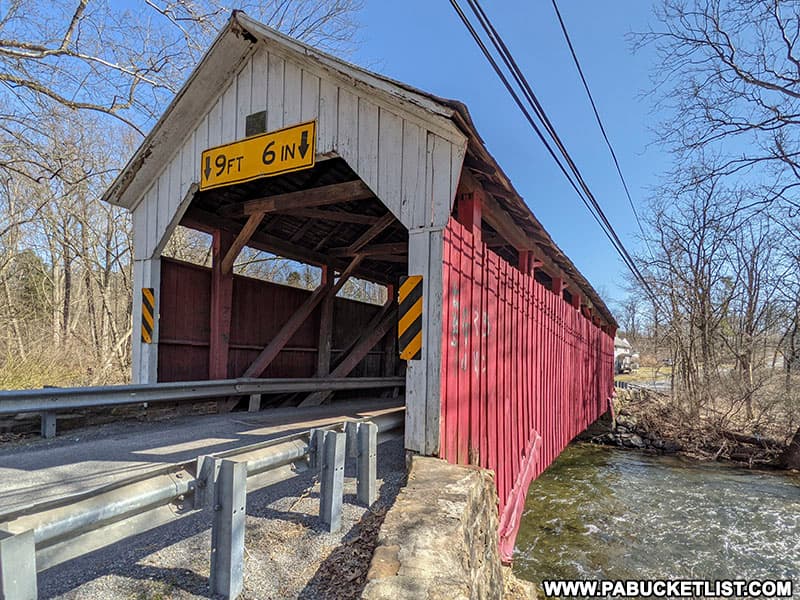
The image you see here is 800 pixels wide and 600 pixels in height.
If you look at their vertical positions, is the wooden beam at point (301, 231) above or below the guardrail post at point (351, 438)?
above

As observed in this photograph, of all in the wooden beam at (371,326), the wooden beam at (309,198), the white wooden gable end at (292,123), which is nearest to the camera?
the white wooden gable end at (292,123)

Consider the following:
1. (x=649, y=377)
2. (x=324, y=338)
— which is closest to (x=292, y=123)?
(x=324, y=338)

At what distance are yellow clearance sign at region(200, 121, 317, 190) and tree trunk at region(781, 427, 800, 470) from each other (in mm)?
11439

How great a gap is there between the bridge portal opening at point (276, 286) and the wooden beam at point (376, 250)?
16mm

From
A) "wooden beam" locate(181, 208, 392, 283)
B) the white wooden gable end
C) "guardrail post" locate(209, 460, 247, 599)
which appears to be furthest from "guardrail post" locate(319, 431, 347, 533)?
"wooden beam" locate(181, 208, 392, 283)

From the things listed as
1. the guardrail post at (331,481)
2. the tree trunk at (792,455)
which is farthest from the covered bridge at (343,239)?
the tree trunk at (792,455)

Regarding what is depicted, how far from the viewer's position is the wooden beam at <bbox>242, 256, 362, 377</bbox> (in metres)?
6.07

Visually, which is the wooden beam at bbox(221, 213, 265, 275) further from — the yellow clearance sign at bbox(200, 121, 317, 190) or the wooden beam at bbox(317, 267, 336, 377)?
the wooden beam at bbox(317, 267, 336, 377)

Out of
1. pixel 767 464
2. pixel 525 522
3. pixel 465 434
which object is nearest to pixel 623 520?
pixel 525 522

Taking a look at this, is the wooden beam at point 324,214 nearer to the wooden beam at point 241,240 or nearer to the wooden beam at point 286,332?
the wooden beam at point 241,240

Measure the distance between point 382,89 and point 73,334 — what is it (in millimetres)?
11926

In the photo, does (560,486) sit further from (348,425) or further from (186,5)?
(186,5)

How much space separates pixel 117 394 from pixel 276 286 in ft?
10.4

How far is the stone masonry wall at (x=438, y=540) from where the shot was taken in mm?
1594
